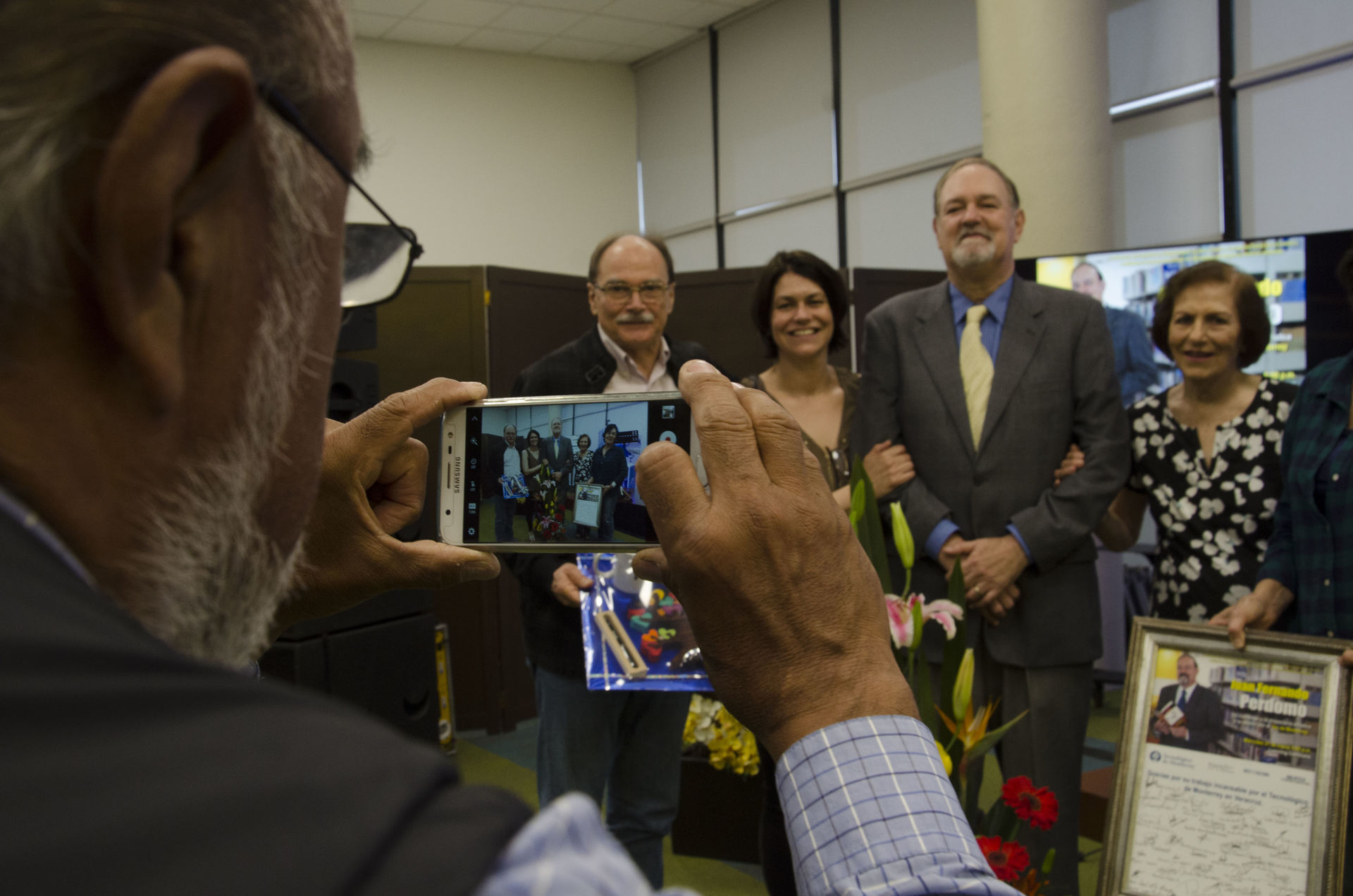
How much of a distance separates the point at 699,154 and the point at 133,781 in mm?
8085

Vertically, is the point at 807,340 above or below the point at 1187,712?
above

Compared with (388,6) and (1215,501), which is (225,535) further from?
(388,6)

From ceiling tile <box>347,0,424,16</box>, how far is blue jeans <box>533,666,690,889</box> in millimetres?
5926

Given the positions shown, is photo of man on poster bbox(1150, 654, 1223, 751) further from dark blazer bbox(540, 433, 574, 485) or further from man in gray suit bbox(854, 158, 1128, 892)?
dark blazer bbox(540, 433, 574, 485)

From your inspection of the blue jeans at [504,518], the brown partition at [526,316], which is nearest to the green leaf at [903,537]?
the blue jeans at [504,518]

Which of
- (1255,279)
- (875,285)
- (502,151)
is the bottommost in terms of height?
(1255,279)

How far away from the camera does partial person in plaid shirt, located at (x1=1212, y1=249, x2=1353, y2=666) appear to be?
192cm

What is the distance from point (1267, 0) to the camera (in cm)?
433

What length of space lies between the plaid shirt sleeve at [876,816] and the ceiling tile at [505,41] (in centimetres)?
774

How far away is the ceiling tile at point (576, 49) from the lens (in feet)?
25.5

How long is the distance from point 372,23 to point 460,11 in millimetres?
673

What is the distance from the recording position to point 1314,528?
197 centimetres

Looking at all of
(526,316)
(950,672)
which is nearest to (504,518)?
(950,672)

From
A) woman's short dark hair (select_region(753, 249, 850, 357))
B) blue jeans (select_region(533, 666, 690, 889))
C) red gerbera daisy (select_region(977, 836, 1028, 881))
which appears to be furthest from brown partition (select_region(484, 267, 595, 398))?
red gerbera daisy (select_region(977, 836, 1028, 881))
